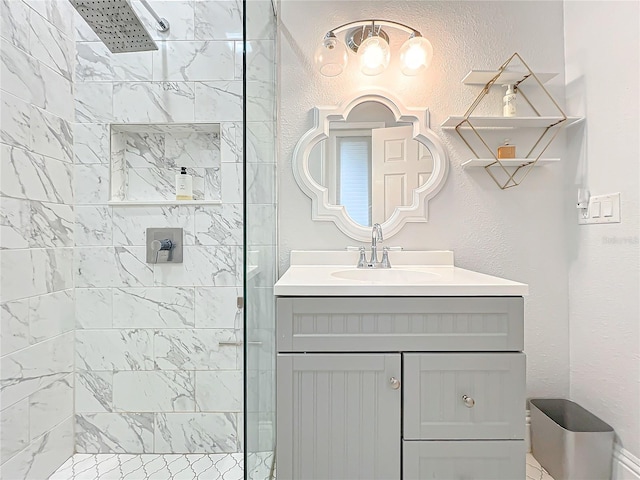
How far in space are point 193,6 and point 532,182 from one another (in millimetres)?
1673

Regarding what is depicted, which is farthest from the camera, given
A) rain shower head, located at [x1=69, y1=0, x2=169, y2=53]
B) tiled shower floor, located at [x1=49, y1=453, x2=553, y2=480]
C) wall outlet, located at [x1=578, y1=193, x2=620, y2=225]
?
tiled shower floor, located at [x1=49, y1=453, x2=553, y2=480]

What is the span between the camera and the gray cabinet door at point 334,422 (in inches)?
43.5

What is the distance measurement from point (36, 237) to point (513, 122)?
1.97 metres

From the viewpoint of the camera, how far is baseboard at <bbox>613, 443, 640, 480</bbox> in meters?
1.33

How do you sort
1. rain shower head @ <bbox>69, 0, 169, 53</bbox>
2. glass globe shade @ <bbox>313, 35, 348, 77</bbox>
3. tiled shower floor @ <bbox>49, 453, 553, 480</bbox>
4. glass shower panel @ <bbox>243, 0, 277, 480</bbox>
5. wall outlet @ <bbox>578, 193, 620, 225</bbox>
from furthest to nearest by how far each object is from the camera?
glass globe shade @ <bbox>313, 35, 348, 77</bbox>
tiled shower floor @ <bbox>49, 453, 553, 480</bbox>
wall outlet @ <bbox>578, 193, 620, 225</bbox>
rain shower head @ <bbox>69, 0, 169, 53</bbox>
glass shower panel @ <bbox>243, 0, 277, 480</bbox>

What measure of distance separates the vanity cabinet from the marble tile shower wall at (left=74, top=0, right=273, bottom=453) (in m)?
0.63

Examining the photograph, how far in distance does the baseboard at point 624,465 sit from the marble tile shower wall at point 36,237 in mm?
2150

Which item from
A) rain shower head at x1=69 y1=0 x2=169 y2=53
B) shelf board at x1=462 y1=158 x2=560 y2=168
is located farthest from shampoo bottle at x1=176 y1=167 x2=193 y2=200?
shelf board at x1=462 y1=158 x2=560 y2=168

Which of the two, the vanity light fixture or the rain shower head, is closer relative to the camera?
the rain shower head

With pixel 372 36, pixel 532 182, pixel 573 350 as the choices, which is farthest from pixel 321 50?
pixel 573 350

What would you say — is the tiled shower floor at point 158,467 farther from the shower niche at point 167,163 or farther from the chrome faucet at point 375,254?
the shower niche at point 167,163

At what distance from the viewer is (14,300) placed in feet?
4.52

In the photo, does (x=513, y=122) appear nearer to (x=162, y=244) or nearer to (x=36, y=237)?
(x=162, y=244)

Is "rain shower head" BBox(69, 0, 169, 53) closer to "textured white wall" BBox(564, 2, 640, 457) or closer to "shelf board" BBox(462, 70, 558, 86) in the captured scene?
"shelf board" BBox(462, 70, 558, 86)
